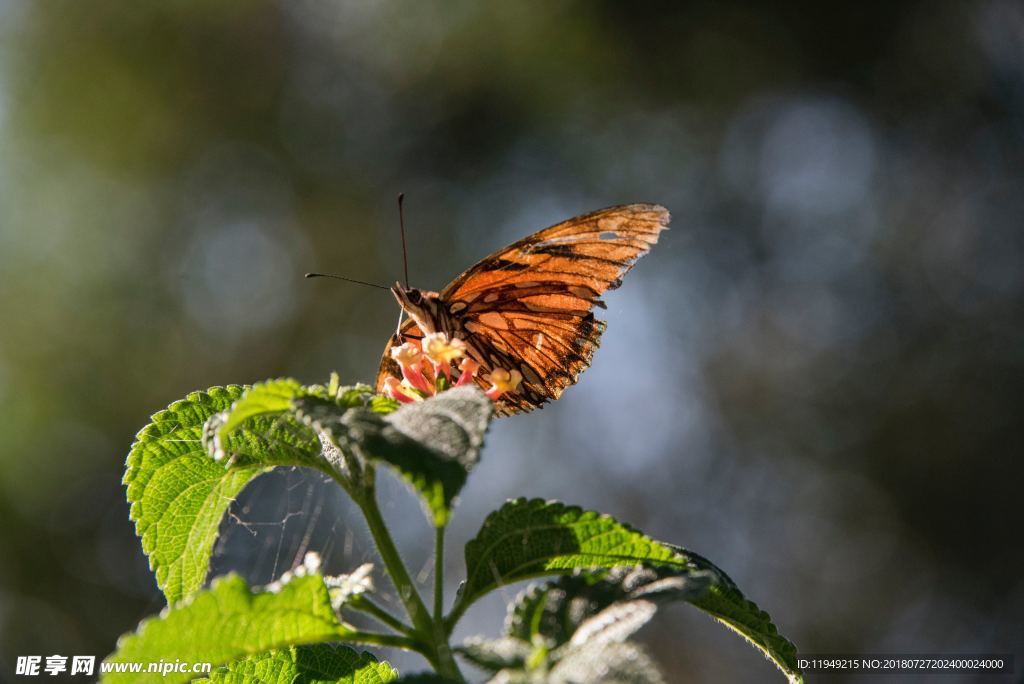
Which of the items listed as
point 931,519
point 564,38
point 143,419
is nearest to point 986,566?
point 931,519

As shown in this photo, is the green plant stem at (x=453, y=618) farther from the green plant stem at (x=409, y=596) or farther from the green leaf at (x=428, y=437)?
the green leaf at (x=428, y=437)

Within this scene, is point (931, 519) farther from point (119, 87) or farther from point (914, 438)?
point (119, 87)

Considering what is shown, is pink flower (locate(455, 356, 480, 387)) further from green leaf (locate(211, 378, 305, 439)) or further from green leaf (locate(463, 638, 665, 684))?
green leaf (locate(463, 638, 665, 684))

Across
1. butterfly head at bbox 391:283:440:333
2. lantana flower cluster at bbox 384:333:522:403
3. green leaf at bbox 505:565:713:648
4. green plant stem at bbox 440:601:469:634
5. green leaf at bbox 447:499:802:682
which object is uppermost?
butterfly head at bbox 391:283:440:333

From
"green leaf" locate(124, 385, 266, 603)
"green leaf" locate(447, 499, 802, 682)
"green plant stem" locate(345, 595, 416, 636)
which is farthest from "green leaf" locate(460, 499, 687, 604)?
"green leaf" locate(124, 385, 266, 603)

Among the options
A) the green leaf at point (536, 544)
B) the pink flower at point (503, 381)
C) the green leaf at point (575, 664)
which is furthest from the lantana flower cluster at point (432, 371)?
the green leaf at point (575, 664)

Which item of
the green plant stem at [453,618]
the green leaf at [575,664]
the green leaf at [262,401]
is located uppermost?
the green leaf at [262,401]
